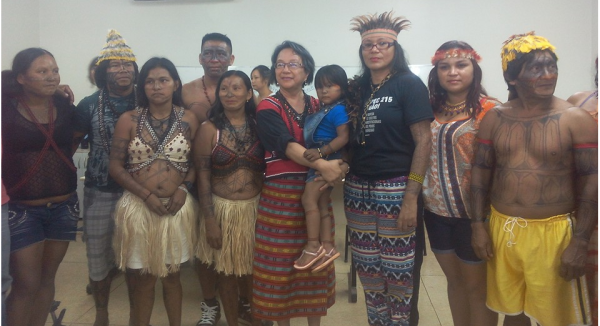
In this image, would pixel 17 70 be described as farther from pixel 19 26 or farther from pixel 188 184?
pixel 19 26

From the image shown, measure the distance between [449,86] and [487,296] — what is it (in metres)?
0.99

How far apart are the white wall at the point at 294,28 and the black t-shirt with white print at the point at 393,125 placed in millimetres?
2736

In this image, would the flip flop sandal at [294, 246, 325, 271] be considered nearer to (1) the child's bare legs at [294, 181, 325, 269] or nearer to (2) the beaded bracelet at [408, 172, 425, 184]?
(1) the child's bare legs at [294, 181, 325, 269]

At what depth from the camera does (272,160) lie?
7.25 feet

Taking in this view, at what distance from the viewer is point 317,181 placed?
6.83 ft

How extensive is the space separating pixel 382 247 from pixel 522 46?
1.05 meters

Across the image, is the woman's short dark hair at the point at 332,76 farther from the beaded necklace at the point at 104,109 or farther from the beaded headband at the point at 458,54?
the beaded necklace at the point at 104,109

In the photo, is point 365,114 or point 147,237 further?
point 147,237

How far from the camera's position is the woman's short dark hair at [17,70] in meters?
2.15

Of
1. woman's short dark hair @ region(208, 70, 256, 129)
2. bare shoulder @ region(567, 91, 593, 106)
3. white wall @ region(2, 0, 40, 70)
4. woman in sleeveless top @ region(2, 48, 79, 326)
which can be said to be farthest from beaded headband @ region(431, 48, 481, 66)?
white wall @ region(2, 0, 40, 70)

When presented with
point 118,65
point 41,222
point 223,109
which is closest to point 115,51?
point 118,65

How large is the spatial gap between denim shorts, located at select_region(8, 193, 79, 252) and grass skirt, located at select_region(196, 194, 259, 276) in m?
0.76

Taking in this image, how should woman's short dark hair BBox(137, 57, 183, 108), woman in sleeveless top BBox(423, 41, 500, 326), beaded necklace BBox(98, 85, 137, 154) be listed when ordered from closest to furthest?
woman in sleeveless top BBox(423, 41, 500, 326) → woman's short dark hair BBox(137, 57, 183, 108) → beaded necklace BBox(98, 85, 137, 154)

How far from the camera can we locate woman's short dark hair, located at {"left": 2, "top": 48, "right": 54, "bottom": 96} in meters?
2.15
